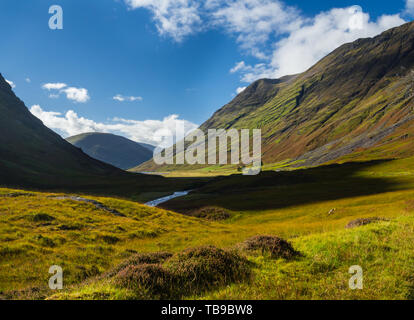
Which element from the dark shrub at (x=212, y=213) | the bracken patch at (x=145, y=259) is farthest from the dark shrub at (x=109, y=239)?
the dark shrub at (x=212, y=213)

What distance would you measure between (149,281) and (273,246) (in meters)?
6.59

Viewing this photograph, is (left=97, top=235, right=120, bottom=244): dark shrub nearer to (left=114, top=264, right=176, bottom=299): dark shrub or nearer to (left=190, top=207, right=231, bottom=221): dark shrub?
(left=114, top=264, right=176, bottom=299): dark shrub

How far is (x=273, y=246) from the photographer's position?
12391 millimetres

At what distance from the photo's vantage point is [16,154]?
463 feet

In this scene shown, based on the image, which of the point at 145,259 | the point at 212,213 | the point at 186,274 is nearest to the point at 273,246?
the point at 186,274

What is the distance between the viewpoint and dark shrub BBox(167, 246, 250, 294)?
9.13 metres

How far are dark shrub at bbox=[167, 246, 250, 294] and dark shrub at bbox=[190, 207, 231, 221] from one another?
1761 inches

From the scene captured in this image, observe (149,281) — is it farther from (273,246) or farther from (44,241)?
(44,241)

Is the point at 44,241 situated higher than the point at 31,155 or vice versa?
the point at 31,155

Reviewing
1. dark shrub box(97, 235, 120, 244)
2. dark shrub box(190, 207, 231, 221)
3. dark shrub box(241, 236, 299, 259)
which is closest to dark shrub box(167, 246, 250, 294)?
dark shrub box(241, 236, 299, 259)

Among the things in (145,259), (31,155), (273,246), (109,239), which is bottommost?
(109,239)
